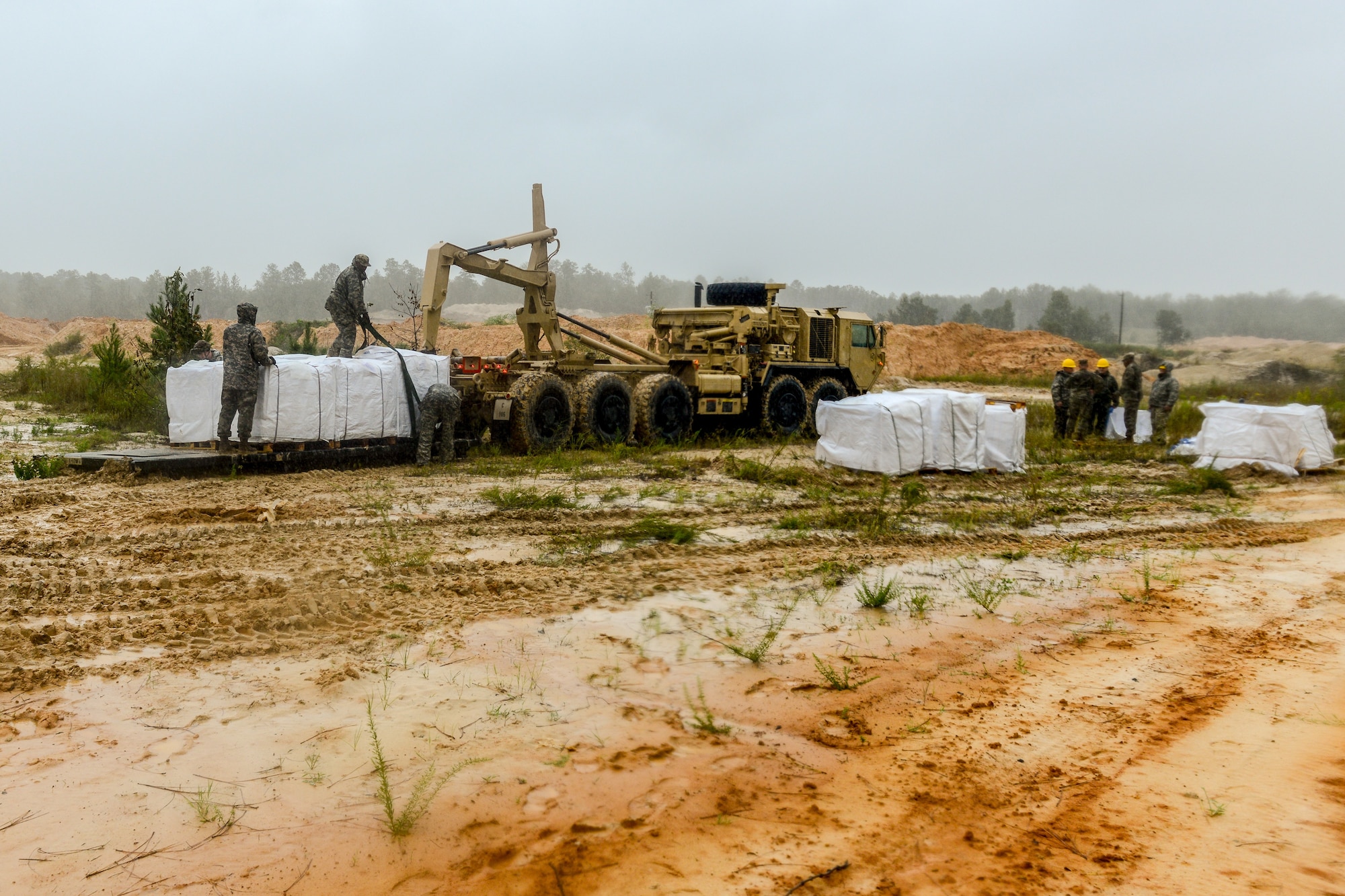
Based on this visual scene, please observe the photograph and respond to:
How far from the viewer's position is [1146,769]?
3.76 m

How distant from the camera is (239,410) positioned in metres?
9.66

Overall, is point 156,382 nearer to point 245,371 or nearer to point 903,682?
point 245,371

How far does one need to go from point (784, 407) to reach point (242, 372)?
354 inches

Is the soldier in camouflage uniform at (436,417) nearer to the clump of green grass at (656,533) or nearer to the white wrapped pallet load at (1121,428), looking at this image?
the clump of green grass at (656,533)

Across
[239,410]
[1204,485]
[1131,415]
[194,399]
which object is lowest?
[1204,485]

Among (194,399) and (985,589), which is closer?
(985,589)

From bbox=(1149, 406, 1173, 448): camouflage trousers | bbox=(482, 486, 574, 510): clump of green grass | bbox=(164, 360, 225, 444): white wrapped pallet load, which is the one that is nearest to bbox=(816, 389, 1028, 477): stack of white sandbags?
bbox=(482, 486, 574, 510): clump of green grass

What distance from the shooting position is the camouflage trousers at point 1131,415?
623 inches

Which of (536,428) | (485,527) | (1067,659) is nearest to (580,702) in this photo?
(1067,659)

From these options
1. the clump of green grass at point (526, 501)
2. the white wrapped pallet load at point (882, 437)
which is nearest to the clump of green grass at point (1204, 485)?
the white wrapped pallet load at point (882, 437)

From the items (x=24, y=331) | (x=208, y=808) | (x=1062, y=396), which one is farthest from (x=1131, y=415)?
(x=24, y=331)

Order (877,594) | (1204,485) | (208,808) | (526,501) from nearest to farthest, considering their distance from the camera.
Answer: (208,808) → (877,594) → (526,501) → (1204,485)

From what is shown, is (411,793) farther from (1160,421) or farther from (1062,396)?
(1160,421)

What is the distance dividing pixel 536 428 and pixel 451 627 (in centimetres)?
745
